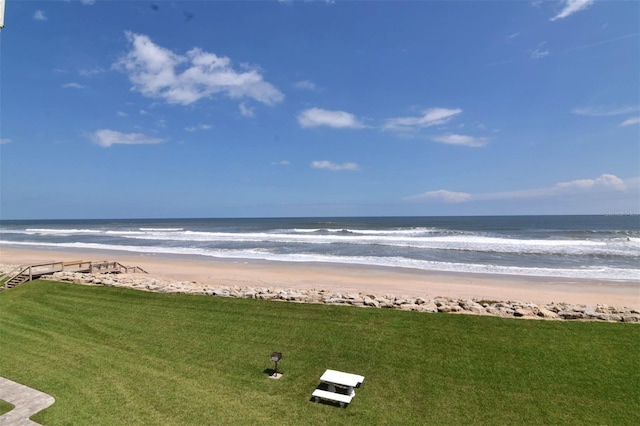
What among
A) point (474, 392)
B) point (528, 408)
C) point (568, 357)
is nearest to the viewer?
point (528, 408)

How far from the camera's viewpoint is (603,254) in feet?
96.6

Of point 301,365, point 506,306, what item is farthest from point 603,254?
point 301,365

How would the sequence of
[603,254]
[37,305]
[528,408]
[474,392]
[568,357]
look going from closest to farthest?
[528,408] < [474,392] < [568,357] < [37,305] < [603,254]

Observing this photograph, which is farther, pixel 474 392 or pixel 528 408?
pixel 474 392

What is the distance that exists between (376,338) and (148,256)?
26.6 m

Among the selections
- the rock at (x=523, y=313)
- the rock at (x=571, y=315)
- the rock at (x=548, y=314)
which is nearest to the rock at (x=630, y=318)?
the rock at (x=571, y=315)

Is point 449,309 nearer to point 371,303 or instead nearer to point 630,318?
point 371,303

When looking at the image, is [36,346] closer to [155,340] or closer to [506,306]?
[155,340]

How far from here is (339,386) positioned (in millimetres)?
6777

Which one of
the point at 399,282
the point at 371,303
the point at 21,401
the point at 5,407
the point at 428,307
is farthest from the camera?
the point at 399,282

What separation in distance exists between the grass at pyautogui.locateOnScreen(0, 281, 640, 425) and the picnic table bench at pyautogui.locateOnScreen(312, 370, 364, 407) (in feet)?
0.61

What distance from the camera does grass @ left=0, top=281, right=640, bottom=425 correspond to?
6012 mm

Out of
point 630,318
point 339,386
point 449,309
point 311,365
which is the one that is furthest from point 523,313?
point 311,365

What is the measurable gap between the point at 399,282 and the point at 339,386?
40.1 ft
